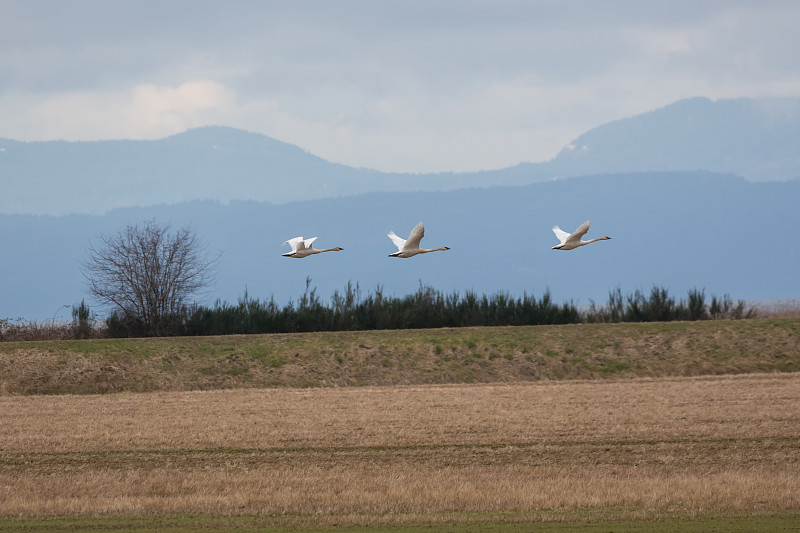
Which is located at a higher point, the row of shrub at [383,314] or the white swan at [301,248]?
the white swan at [301,248]

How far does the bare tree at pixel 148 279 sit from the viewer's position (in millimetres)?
38656

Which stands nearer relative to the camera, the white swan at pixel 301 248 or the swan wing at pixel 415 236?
the swan wing at pixel 415 236

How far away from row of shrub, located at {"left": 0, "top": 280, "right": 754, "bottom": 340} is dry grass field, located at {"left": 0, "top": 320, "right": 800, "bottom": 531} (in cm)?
581

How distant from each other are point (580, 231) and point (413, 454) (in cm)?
451

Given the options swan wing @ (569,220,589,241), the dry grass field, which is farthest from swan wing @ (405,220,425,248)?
the dry grass field

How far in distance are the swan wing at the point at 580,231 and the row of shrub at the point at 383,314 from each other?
20913 mm

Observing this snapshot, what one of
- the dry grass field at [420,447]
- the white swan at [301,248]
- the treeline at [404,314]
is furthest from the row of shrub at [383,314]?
the white swan at [301,248]

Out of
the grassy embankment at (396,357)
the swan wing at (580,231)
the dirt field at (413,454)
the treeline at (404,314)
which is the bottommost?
the dirt field at (413,454)

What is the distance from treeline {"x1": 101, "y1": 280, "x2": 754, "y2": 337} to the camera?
124ft

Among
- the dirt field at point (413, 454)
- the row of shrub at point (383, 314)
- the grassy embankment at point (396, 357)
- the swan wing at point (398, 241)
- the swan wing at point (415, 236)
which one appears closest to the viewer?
the dirt field at point (413, 454)

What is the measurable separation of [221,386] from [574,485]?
16.5m

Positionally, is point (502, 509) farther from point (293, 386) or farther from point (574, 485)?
point (293, 386)

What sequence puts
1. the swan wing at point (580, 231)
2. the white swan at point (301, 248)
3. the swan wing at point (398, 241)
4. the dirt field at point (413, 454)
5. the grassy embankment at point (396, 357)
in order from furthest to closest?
the grassy embankment at point (396, 357) → the white swan at point (301, 248) → the swan wing at point (398, 241) → the swan wing at point (580, 231) → the dirt field at point (413, 454)

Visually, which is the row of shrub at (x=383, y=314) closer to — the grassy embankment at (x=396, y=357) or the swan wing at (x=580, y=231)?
the grassy embankment at (x=396, y=357)
